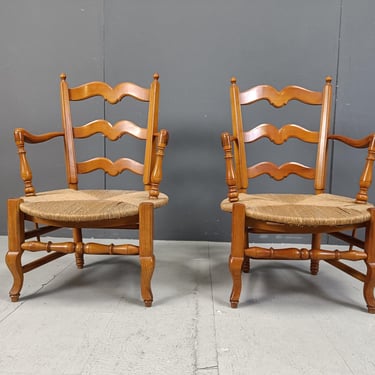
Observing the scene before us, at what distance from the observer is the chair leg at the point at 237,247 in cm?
134

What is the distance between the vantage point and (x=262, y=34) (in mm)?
2234

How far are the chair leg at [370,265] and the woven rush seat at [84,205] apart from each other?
31.6 inches

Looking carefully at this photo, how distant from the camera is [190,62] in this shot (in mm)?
2277

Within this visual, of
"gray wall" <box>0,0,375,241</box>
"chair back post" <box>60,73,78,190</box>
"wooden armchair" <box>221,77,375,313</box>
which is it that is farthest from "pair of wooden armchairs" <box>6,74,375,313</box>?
"gray wall" <box>0,0,375,241</box>

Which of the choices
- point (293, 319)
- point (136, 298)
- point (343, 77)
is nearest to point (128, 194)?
point (136, 298)

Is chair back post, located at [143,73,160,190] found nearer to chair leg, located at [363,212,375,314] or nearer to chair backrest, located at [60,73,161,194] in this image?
chair backrest, located at [60,73,161,194]

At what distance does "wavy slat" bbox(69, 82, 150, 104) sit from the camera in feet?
5.62

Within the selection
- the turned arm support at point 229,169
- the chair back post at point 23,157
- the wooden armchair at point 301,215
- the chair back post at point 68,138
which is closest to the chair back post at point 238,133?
the wooden armchair at point 301,215

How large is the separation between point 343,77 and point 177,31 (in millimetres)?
1098

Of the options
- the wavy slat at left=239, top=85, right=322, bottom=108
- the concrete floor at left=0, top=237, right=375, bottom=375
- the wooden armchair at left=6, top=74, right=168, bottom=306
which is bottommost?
the concrete floor at left=0, top=237, right=375, bottom=375

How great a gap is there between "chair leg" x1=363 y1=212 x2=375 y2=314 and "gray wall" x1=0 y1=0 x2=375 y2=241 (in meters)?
1.03

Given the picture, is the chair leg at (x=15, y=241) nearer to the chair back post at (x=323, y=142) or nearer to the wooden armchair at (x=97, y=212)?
the wooden armchair at (x=97, y=212)

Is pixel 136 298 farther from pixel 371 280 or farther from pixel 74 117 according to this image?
pixel 74 117

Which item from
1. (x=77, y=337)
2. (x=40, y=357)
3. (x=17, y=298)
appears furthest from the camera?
(x=17, y=298)
